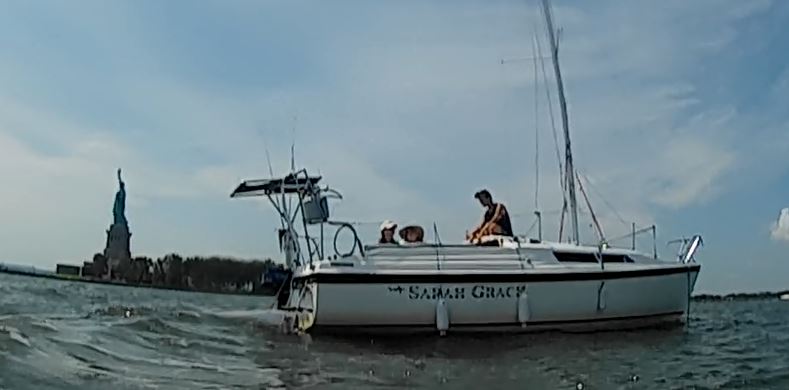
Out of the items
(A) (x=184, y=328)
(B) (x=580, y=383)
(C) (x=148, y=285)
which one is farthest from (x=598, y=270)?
(C) (x=148, y=285)

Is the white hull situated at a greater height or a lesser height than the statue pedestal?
lesser

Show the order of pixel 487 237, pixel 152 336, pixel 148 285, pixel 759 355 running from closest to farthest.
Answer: pixel 759 355, pixel 152 336, pixel 487 237, pixel 148 285

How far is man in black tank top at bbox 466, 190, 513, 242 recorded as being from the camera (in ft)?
62.5

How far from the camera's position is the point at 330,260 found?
16781mm

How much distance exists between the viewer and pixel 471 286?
1698 cm

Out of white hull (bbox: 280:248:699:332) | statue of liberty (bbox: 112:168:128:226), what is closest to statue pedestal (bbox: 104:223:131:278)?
statue of liberty (bbox: 112:168:128:226)

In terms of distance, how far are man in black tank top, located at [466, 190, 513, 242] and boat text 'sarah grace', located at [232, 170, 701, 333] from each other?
78 centimetres

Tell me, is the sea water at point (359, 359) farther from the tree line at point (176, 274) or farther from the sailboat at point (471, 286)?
the tree line at point (176, 274)

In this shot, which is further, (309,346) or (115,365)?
(309,346)

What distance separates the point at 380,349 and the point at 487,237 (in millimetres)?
4701

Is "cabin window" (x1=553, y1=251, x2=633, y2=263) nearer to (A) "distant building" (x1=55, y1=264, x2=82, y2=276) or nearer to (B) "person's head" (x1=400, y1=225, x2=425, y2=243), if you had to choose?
(B) "person's head" (x1=400, y1=225, x2=425, y2=243)

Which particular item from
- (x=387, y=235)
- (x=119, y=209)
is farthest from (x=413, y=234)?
(x=119, y=209)

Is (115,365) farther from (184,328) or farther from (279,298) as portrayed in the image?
(279,298)

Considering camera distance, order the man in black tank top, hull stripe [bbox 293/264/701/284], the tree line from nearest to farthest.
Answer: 1. hull stripe [bbox 293/264/701/284]
2. the man in black tank top
3. the tree line
